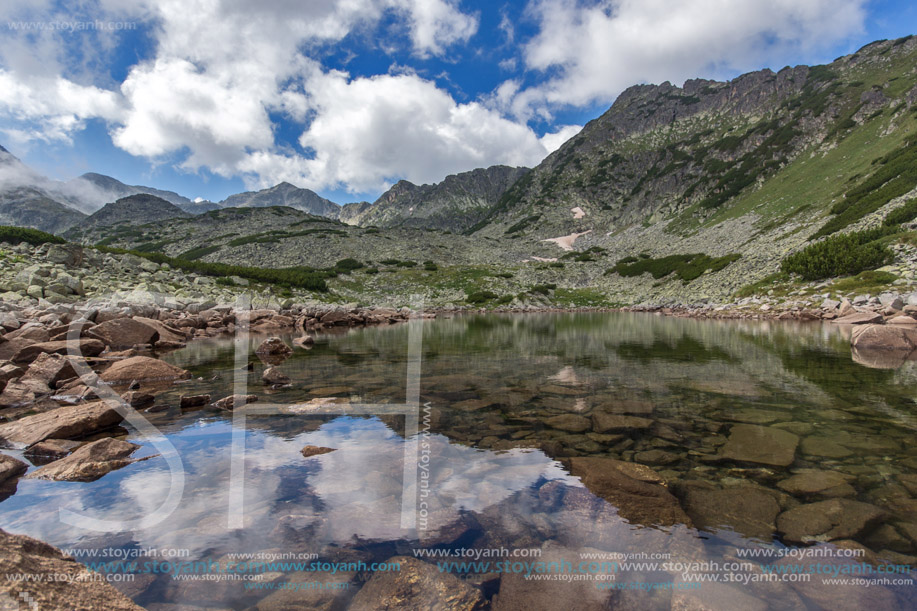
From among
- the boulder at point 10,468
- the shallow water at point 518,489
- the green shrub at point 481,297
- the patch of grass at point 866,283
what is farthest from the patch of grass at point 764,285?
the boulder at point 10,468

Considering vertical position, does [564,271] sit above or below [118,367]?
above

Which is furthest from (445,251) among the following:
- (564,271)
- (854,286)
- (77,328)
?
(77,328)

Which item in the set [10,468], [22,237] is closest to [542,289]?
[22,237]

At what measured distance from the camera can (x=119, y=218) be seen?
583 feet

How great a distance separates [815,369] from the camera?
41.9ft

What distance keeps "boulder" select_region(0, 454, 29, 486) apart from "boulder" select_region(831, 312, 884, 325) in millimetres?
32261

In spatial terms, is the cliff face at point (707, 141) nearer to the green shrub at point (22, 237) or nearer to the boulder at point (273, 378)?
the boulder at point (273, 378)

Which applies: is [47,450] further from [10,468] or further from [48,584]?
[48,584]

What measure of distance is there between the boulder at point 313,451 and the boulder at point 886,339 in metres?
21.3

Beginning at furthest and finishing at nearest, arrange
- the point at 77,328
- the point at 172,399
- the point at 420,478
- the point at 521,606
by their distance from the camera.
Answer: the point at 77,328 → the point at 172,399 → the point at 420,478 → the point at 521,606

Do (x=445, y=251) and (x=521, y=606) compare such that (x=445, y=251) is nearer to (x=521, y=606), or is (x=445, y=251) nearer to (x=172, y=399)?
(x=172, y=399)

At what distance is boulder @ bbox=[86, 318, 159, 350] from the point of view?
17609 millimetres

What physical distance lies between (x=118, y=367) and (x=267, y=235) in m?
102

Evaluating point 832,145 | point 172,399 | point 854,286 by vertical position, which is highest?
point 832,145
